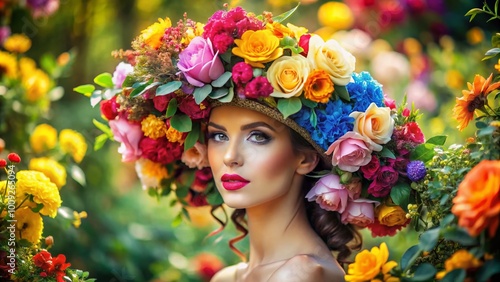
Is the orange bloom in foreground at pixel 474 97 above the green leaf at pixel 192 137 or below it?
above

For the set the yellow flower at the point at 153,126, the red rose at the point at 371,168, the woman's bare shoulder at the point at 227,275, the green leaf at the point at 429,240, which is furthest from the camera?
the woman's bare shoulder at the point at 227,275

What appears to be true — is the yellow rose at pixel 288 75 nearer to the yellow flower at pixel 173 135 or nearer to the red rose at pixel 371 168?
the red rose at pixel 371 168

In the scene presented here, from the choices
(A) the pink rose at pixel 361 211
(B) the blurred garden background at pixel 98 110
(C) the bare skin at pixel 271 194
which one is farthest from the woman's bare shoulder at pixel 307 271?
(B) the blurred garden background at pixel 98 110

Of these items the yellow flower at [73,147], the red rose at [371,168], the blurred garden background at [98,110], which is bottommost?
the blurred garden background at [98,110]

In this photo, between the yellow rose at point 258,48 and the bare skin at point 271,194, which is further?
the bare skin at point 271,194

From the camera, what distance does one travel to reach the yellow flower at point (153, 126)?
10.7 ft

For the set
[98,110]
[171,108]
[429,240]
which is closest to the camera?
[429,240]

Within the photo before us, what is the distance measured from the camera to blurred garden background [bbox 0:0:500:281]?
15.9ft

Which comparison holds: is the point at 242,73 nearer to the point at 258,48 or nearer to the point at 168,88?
the point at 258,48

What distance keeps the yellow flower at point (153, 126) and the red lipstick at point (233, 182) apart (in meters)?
0.43

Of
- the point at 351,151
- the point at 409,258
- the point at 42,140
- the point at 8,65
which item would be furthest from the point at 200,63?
the point at 8,65

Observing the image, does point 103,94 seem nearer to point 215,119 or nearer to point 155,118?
point 155,118

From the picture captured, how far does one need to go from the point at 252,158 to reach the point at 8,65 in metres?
2.12

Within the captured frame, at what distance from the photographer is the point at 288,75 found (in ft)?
9.66
